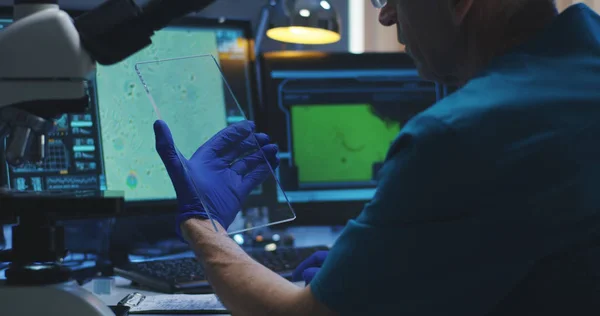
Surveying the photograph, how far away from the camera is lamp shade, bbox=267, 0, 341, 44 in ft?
5.27

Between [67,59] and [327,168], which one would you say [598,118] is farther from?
[327,168]

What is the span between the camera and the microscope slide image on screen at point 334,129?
161 centimetres

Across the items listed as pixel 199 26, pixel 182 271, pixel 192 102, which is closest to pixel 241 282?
pixel 182 271

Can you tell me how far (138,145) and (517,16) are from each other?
2.86ft

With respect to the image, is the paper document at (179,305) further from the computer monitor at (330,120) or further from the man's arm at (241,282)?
the computer monitor at (330,120)

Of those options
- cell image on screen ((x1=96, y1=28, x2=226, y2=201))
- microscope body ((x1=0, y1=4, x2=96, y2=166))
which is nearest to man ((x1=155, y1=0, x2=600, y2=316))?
microscope body ((x1=0, y1=4, x2=96, y2=166))

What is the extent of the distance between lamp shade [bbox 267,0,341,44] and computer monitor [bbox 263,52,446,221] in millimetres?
77

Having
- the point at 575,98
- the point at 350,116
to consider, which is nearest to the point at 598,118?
the point at 575,98

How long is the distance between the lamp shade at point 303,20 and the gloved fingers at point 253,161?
619 millimetres

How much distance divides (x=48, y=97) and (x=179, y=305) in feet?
1.47

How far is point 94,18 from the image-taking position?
0.69 m

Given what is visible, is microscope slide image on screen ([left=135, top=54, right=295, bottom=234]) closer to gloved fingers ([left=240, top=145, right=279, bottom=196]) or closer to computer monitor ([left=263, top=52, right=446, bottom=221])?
gloved fingers ([left=240, top=145, right=279, bottom=196])

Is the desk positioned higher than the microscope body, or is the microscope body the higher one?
the microscope body

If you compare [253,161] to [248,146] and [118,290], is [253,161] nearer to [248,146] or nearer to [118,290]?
[248,146]
